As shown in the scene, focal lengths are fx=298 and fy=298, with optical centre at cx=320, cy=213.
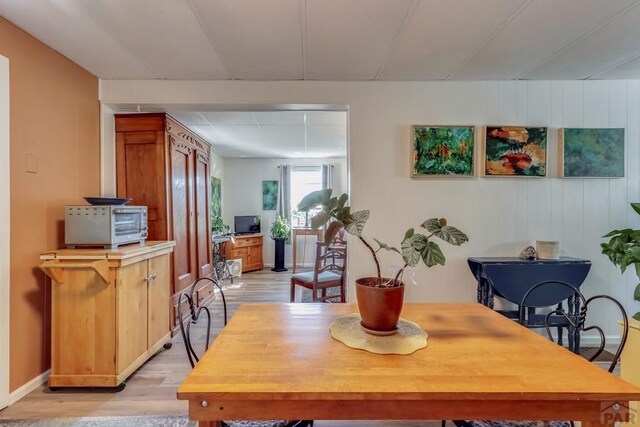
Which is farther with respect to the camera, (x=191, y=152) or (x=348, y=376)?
(x=191, y=152)

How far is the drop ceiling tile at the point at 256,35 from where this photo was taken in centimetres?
163

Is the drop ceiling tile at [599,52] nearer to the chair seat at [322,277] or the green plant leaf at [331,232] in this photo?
the green plant leaf at [331,232]

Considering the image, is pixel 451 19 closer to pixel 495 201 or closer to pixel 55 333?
pixel 495 201

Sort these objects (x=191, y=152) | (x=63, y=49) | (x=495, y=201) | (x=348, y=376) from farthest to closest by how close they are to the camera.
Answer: (x=191, y=152)
(x=495, y=201)
(x=63, y=49)
(x=348, y=376)

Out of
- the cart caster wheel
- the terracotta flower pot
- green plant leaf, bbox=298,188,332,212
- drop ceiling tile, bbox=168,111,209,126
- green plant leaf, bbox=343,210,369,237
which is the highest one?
drop ceiling tile, bbox=168,111,209,126

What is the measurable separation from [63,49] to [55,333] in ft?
6.25

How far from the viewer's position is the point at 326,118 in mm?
3510

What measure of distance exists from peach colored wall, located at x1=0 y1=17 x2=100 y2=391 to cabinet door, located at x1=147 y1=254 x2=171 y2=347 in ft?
2.01

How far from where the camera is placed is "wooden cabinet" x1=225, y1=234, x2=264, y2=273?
17.6 feet

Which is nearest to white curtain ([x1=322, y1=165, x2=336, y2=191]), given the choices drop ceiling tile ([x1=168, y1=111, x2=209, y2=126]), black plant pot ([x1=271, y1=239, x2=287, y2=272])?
black plant pot ([x1=271, y1=239, x2=287, y2=272])

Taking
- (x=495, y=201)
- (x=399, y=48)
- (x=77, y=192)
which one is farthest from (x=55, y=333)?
(x=495, y=201)

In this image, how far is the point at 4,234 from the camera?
174cm

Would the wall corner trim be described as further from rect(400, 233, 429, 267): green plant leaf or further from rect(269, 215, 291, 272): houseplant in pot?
rect(269, 215, 291, 272): houseplant in pot

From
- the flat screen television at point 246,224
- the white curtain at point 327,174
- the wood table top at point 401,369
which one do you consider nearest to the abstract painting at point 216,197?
the flat screen television at point 246,224
